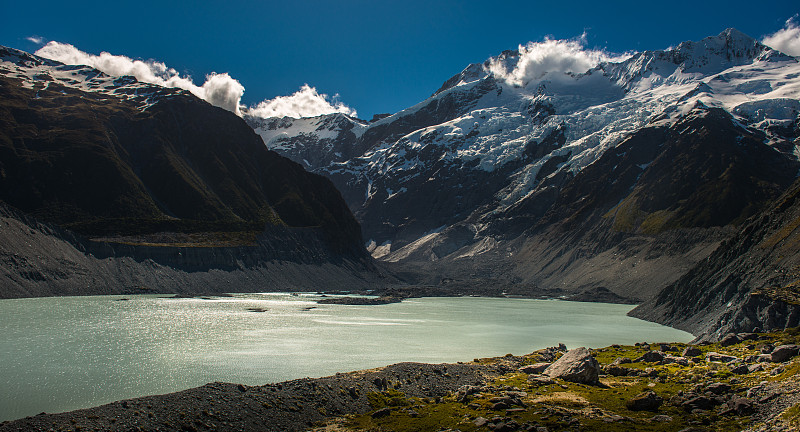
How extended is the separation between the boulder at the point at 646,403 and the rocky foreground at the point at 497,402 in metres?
0.08

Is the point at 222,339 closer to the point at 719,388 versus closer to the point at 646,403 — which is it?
the point at 646,403

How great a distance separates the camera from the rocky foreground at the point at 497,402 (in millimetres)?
32031

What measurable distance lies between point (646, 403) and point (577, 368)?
1083 centimetres

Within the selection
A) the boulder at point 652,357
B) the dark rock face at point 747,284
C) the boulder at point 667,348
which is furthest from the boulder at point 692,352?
the dark rock face at point 747,284

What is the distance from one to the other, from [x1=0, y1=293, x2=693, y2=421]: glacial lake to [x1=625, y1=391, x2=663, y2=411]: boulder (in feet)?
93.9

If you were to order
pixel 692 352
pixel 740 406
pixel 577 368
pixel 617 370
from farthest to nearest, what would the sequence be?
pixel 692 352 < pixel 617 370 < pixel 577 368 < pixel 740 406

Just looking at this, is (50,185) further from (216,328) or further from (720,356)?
(720,356)

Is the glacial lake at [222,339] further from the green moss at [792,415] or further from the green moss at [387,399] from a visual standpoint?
the green moss at [792,415]

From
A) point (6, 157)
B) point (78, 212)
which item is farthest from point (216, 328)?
point (6, 157)

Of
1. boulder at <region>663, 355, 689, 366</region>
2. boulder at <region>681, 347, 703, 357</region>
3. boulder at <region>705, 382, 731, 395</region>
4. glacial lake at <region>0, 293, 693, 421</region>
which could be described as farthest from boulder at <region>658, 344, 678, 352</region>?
boulder at <region>705, 382, 731, 395</region>

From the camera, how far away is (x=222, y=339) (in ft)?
244

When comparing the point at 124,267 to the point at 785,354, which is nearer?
the point at 785,354

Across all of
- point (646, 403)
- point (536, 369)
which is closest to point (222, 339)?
point (536, 369)

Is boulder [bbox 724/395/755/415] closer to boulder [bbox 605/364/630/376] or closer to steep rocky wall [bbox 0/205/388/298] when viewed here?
boulder [bbox 605/364/630/376]
